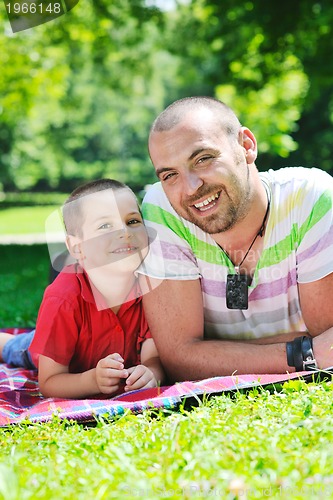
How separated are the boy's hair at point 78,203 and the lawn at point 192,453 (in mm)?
1227

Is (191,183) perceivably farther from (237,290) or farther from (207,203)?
(237,290)

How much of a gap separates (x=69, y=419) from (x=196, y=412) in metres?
0.57

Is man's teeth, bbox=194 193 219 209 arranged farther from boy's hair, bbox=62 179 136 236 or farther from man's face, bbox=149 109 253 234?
boy's hair, bbox=62 179 136 236

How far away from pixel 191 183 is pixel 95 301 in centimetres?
84

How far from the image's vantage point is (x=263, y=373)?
136 inches

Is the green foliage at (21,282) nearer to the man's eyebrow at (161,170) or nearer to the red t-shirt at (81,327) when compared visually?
the red t-shirt at (81,327)

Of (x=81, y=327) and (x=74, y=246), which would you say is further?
(x=74, y=246)

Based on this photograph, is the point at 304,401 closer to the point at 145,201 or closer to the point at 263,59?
the point at 145,201

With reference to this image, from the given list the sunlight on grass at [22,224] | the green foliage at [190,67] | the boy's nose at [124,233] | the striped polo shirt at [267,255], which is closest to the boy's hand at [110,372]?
the striped polo shirt at [267,255]

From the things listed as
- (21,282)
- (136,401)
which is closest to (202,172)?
(136,401)

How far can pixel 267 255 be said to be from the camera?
3.68 metres

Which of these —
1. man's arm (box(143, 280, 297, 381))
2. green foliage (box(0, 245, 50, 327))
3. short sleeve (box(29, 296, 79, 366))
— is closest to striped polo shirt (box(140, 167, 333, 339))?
man's arm (box(143, 280, 297, 381))

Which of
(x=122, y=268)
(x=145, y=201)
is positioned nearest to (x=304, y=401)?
(x=122, y=268)

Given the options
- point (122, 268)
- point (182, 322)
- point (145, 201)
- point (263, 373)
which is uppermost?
point (145, 201)
